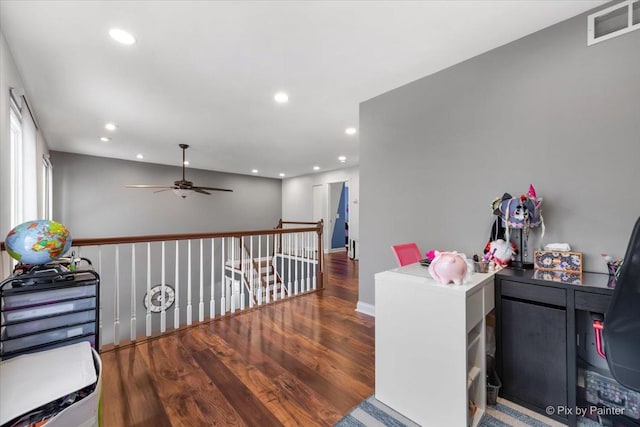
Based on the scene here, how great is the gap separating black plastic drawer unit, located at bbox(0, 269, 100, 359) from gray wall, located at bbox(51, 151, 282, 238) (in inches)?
222

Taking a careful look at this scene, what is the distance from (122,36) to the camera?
6.26ft

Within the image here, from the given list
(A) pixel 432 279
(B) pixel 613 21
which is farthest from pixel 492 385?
(B) pixel 613 21

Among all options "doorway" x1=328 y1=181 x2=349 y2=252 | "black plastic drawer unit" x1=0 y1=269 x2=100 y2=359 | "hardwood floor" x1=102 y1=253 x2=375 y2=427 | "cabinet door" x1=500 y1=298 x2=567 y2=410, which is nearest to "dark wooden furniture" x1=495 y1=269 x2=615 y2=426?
"cabinet door" x1=500 y1=298 x2=567 y2=410

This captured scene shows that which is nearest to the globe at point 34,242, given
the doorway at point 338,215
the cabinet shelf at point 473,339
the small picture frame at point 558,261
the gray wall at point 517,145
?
the cabinet shelf at point 473,339

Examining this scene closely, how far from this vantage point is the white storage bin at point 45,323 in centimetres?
117

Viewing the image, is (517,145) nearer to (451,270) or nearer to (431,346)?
(451,270)

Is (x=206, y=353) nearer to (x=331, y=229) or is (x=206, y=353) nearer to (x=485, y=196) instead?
(x=485, y=196)

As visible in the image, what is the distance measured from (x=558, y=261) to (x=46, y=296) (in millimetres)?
2913

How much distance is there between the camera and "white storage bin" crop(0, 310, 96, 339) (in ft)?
3.85

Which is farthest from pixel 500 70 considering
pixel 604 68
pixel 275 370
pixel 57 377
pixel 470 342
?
pixel 57 377

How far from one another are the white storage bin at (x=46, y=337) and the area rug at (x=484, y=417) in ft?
4.77

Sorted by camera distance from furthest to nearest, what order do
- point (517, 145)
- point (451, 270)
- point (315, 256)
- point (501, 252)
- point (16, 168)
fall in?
point (315, 256)
point (16, 168)
point (517, 145)
point (501, 252)
point (451, 270)

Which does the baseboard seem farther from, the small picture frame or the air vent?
the air vent

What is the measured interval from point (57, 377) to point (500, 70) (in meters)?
3.19
